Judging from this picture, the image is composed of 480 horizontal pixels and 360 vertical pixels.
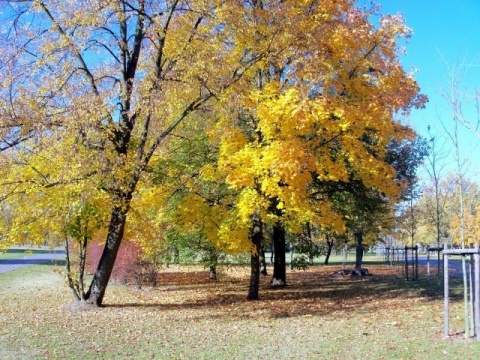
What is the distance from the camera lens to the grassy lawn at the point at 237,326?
7.59 m

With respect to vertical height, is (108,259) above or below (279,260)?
above

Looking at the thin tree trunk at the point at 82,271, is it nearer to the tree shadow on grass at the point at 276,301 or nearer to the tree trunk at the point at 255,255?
the tree shadow on grass at the point at 276,301

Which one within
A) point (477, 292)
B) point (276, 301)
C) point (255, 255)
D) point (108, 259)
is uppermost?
point (255, 255)

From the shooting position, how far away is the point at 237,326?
10133 millimetres

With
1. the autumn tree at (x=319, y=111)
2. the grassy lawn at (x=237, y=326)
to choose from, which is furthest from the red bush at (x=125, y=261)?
the autumn tree at (x=319, y=111)

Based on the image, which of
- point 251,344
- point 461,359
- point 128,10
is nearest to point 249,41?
point 128,10

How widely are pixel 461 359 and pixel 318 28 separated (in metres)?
9.20

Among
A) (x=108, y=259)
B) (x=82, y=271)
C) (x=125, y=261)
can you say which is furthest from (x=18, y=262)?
(x=108, y=259)

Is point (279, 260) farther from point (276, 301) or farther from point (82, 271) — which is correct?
point (82, 271)

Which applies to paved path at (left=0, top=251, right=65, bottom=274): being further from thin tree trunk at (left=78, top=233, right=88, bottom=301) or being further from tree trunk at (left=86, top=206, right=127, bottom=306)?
tree trunk at (left=86, top=206, right=127, bottom=306)

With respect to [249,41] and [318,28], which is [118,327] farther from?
[318,28]

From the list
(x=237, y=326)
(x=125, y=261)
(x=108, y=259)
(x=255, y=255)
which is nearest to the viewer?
(x=237, y=326)

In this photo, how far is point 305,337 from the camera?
344 inches

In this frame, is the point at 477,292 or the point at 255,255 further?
the point at 255,255
